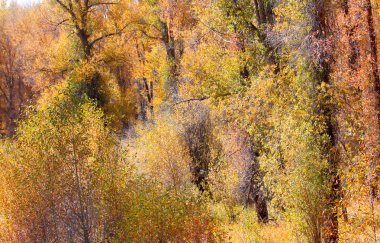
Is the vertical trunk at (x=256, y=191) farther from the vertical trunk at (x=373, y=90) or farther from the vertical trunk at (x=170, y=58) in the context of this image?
the vertical trunk at (x=170, y=58)

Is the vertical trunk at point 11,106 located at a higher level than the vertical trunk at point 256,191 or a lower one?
higher

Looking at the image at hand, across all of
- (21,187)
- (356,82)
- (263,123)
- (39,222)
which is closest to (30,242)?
(39,222)

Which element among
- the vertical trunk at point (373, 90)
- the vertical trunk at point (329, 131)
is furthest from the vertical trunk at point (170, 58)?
the vertical trunk at point (329, 131)

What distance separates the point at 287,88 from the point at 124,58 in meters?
12.6

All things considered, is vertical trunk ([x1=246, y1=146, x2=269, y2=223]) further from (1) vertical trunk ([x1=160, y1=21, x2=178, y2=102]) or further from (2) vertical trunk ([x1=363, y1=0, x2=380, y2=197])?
(1) vertical trunk ([x1=160, y1=21, x2=178, y2=102])

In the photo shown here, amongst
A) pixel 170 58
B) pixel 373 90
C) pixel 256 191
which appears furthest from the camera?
pixel 170 58

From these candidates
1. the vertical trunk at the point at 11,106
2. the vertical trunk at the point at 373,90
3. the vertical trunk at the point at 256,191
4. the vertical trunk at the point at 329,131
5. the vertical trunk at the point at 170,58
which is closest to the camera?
the vertical trunk at the point at 329,131

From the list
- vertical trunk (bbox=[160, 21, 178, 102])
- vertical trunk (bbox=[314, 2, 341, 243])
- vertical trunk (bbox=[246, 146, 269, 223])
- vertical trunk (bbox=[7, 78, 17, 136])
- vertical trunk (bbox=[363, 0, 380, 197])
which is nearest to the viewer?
vertical trunk (bbox=[314, 2, 341, 243])

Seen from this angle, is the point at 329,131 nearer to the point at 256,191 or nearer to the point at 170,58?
the point at 256,191

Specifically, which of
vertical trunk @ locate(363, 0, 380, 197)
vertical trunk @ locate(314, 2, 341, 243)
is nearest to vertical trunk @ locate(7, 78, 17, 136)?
vertical trunk @ locate(363, 0, 380, 197)

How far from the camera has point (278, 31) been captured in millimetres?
12398

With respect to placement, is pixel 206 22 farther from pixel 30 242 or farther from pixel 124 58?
pixel 30 242

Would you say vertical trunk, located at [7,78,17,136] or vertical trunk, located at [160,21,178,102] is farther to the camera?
vertical trunk, located at [7,78,17,136]

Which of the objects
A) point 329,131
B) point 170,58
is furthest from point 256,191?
point 170,58
